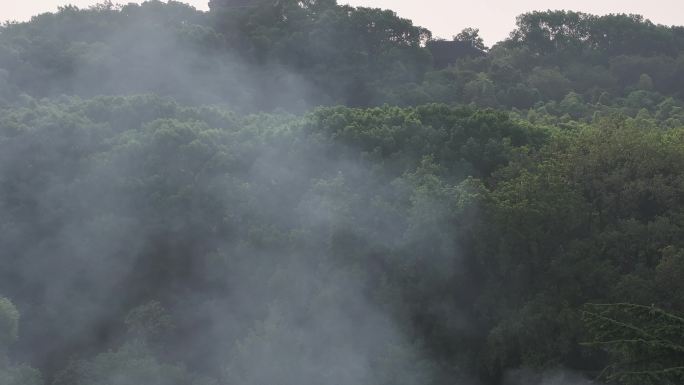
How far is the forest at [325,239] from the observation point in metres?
20.8

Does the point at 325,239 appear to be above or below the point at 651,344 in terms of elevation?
below

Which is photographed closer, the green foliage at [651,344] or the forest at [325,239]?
the green foliage at [651,344]

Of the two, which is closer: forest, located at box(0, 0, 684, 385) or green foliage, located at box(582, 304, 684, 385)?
green foliage, located at box(582, 304, 684, 385)

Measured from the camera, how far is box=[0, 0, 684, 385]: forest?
2078cm

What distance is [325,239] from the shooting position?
906 inches

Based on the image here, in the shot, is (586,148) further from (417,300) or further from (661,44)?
(661,44)

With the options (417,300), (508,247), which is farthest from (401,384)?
(508,247)

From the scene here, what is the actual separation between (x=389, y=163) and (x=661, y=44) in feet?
76.4

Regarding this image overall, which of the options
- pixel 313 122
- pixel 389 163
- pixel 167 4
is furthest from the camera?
pixel 167 4

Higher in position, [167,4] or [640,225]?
[167,4]

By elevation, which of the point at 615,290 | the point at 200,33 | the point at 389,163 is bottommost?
the point at 615,290

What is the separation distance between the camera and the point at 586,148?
942 inches

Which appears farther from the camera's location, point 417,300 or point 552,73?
point 552,73

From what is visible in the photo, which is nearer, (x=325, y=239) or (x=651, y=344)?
(x=651, y=344)
